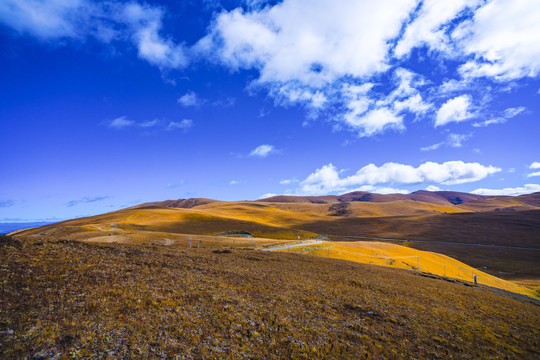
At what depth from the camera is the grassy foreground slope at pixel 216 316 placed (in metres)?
8.22

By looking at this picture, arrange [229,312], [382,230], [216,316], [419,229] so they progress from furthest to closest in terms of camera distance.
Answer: [382,230] < [419,229] < [229,312] < [216,316]

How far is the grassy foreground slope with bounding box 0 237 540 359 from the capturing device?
8219 millimetres

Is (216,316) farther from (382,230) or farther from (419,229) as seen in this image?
(419,229)

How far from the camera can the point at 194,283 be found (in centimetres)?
1485

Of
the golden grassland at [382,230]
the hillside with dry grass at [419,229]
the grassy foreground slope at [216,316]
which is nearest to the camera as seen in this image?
the grassy foreground slope at [216,316]

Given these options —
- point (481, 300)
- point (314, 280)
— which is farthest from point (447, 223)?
point (314, 280)

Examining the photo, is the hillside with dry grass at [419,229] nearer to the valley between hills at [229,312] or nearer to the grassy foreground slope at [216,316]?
the valley between hills at [229,312]

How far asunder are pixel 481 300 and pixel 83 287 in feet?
85.7

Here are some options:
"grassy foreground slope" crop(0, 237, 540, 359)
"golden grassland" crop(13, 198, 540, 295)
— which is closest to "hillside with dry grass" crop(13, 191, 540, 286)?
"golden grassland" crop(13, 198, 540, 295)

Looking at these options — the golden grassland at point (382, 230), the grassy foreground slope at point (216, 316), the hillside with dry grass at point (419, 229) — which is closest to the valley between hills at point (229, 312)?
the grassy foreground slope at point (216, 316)

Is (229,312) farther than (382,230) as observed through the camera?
No

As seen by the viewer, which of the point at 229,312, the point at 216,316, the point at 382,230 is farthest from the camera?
the point at 382,230

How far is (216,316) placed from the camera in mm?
10836

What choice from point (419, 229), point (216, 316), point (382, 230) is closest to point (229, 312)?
point (216, 316)
